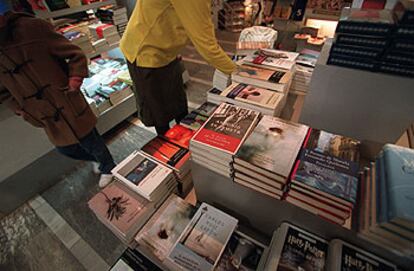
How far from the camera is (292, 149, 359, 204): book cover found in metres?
0.56

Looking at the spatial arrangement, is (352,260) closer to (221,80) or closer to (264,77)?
(264,77)

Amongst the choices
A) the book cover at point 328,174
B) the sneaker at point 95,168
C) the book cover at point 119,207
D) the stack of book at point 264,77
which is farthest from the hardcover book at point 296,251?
the sneaker at point 95,168

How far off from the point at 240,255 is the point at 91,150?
4.65 ft

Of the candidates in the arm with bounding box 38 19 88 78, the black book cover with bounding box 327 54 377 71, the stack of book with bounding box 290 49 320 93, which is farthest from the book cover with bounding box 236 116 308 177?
the arm with bounding box 38 19 88 78

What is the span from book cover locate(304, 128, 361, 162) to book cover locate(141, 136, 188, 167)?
58cm

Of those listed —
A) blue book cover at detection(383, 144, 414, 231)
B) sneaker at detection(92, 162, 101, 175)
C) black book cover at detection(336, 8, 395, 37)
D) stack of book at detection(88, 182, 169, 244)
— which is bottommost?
sneaker at detection(92, 162, 101, 175)

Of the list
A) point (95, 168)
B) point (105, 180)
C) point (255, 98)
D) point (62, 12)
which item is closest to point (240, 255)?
point (255, 98)

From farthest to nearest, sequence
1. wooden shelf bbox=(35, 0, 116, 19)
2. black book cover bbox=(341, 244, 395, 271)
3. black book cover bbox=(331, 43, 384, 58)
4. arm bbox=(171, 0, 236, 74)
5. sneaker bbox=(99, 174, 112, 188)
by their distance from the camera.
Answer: sneaker bbox=(99, 174, 112, 188)
wooden shelf bbox=(35, 0, 116, 19)
arm bbox=(171, 0, 236, 74)
black book cover bbox=(331, 43, 384, 58)
black book cover bbox=(341, 244, 395, 271)

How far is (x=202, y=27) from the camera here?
1.09 m

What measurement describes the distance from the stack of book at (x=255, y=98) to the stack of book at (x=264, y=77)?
33mm

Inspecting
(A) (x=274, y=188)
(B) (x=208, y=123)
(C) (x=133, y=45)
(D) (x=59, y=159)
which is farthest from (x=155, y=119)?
(A) (x=274, y=188)

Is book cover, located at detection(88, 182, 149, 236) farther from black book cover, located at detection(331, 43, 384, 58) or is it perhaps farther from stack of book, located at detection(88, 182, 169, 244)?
black book cover, located at detection(331, 43, 384, 58)

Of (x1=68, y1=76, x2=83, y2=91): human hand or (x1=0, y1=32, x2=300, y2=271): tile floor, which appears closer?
(x1=68, y1=76, x2=83, y2=91): human hand

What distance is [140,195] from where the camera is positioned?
95cm
